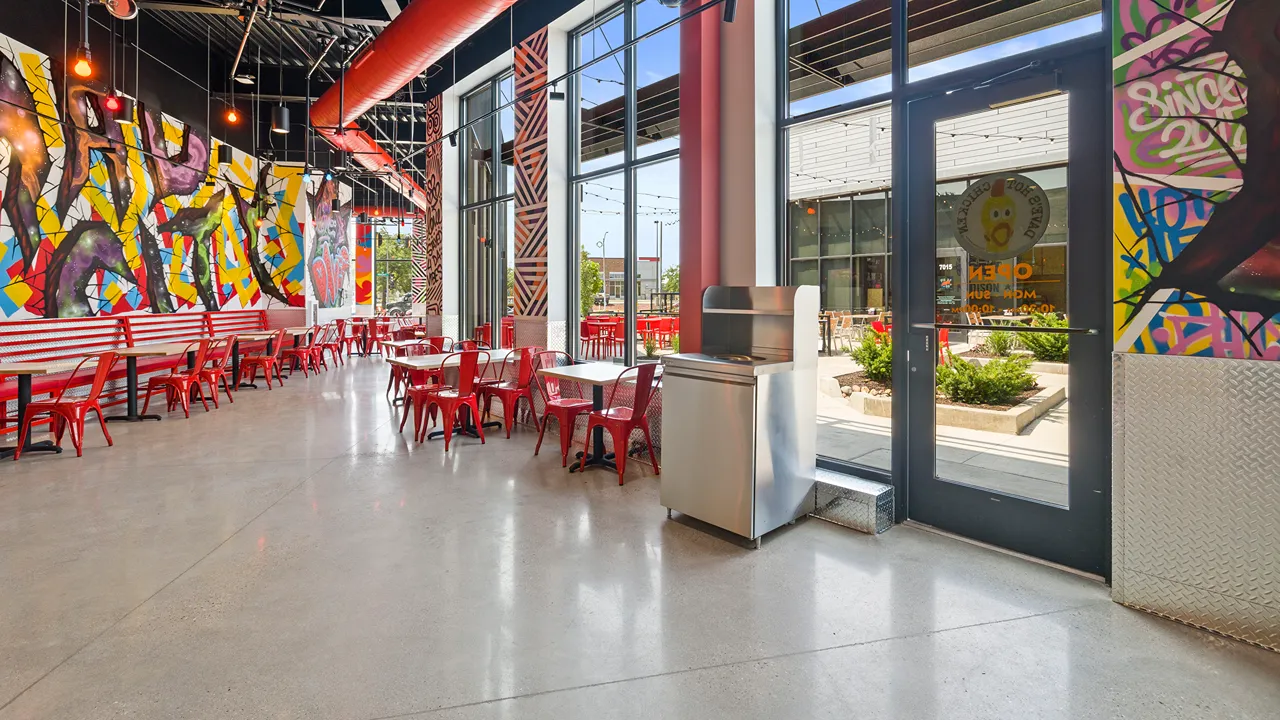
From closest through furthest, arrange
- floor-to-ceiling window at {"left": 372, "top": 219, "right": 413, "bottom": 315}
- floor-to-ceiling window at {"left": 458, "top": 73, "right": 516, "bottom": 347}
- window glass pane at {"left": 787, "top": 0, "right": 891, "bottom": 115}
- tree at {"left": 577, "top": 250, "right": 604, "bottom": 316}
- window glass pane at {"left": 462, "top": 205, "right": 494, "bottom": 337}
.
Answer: window glass pane at {"left": 787, "top": 0, "right": 891, "bottom": 115}, tree at {"left": 577, "top": 250, "right": 604, "bottom": 316}, floor-to-ceiling window at {"left": 458, "top": 73, "right": 516, "bottom": 347}, window glass pane at {"left": 462, "top": 205, "right": 494, "bottom": 337}, floor-to-ceiling window at {"left": 372, "top": 219, "right": 413, "bottom": 315}

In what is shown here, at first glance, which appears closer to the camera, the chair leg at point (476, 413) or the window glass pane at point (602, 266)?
the chair leg at point (476, 413)

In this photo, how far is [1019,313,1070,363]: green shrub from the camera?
3.50 meters

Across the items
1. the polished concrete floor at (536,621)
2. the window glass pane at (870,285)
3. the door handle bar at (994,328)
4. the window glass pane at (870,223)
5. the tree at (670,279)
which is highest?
the window glass pane at (870,223)

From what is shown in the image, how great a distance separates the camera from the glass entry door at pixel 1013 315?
132 inches

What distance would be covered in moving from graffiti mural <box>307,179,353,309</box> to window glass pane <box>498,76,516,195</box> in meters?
7.63

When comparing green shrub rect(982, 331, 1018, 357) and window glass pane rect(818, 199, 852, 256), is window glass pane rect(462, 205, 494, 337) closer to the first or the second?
window glass pane rect(818, 199, 852, 256)

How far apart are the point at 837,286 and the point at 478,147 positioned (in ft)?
23.7

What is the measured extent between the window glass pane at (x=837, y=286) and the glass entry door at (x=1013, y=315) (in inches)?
22.8

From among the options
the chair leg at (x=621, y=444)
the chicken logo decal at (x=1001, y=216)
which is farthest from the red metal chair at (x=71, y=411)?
the chicken logo decal at (x=1001, y=216)

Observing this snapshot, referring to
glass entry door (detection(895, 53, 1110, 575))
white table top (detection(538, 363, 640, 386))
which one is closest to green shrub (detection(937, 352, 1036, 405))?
glass entry door (detection(895, 53, 1110, 575))

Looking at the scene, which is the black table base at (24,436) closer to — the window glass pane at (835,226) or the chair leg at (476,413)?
the chair leg at (476,413)

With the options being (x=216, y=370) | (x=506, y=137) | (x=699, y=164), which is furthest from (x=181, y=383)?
(x=699, y=164)

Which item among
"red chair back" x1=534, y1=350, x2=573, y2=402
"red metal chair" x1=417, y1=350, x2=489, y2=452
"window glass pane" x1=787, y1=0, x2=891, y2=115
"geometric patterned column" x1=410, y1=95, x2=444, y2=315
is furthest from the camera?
"geometric patterned column" x1=410, y1=95, x2=444, y2=315

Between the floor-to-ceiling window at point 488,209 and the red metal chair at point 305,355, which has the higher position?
the floor-to-ceiling window at point 488,209
